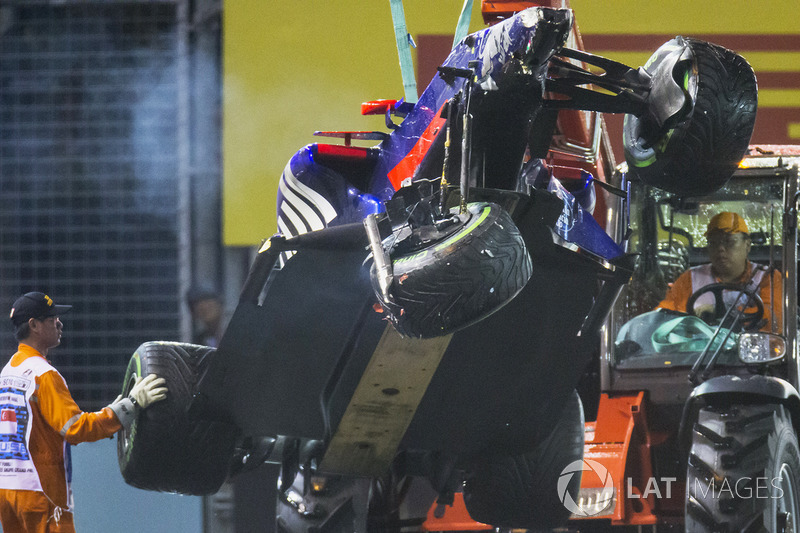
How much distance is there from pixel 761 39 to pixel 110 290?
5.22m

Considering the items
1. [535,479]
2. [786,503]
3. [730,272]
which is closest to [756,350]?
[730,272]

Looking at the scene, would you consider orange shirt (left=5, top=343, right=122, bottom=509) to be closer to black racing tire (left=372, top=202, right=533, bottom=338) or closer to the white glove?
the white glove

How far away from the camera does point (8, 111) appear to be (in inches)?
384

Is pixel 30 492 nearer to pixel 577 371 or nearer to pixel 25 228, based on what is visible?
pixel 577 371

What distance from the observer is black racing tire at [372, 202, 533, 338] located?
3453 millimetres

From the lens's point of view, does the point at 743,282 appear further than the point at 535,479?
Yes

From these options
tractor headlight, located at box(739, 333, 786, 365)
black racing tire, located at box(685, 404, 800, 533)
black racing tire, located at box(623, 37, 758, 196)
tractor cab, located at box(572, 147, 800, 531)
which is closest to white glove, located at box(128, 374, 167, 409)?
tractor cab, located at box(572, 147, 800, 531)

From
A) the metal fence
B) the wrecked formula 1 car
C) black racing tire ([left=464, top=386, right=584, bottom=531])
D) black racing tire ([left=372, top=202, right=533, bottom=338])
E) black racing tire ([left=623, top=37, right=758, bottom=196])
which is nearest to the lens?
black racing tire ([left=372, top=202, right=533, bottom=338])

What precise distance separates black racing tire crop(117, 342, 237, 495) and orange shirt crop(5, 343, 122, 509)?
0.45 feet

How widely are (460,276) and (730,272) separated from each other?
295cm

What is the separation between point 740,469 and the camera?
4.87 m

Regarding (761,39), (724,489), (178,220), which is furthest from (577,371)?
(178,220)

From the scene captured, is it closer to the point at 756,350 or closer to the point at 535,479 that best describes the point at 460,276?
the point at 535,479

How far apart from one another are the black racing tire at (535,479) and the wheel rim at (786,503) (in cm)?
83
